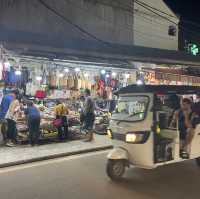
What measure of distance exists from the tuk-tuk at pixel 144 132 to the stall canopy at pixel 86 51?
528cm

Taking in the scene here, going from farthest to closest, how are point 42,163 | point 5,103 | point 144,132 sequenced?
point 5,103
point 42,163
point 144,132

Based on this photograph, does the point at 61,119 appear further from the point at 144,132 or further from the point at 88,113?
the point at 144,132

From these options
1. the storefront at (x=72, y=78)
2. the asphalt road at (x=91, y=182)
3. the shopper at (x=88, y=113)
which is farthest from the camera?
the shopper at (x=88, y=113)

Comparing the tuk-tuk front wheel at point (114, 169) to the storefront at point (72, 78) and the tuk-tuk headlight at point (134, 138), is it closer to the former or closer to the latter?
the tuk-tuk headlight at point (134, 138)

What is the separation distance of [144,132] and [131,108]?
84 cm

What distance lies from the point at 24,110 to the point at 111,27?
30.3 ft

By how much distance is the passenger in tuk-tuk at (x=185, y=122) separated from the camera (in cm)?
864

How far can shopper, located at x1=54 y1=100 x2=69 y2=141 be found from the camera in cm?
1316

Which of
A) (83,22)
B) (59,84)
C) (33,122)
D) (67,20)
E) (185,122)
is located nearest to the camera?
(185,122)

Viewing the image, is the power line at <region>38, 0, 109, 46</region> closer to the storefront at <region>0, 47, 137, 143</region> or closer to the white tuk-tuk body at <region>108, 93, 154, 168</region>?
the storefront at <region>0, 47, 137, 143</region>

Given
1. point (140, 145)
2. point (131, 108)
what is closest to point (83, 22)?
point (131, 108)

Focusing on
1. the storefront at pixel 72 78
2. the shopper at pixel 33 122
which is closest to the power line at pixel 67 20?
the storefront at pixel 72 78

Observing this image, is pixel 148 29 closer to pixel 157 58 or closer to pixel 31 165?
pixel 157 58

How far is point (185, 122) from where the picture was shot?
29.0 ft
